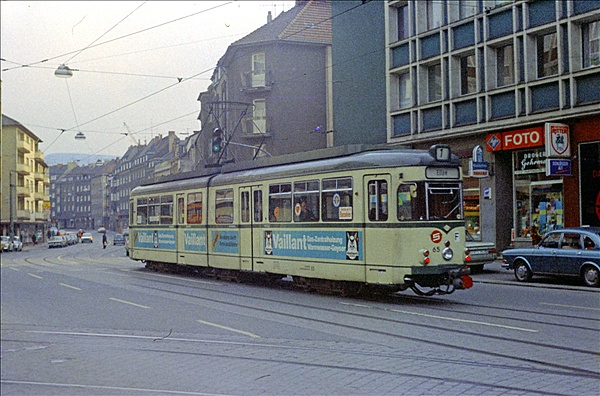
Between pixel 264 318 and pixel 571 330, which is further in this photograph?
pixel 264 318

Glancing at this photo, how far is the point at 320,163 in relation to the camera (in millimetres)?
16625

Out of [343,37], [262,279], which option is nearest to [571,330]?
[262,279]

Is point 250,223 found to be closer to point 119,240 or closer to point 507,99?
point 507,99

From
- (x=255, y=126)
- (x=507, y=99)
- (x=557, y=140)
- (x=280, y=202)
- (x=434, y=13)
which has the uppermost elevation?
(x=434, y=13)

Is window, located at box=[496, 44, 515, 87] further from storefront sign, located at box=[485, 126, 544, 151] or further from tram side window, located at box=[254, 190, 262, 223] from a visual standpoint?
tram side window, located at box=[254, 190, 262, 223]

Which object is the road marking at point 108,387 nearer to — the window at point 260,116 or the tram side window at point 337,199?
the tram side window at point 337,199

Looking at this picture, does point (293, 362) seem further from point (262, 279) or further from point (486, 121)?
point (486, 121)

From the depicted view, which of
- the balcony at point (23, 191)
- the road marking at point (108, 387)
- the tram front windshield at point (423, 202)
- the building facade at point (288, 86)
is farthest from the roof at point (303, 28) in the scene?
the road marking at point (108, 387)

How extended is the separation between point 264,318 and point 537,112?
14822 mm

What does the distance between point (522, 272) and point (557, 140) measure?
18.1 feet

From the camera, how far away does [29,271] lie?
73.6 feet

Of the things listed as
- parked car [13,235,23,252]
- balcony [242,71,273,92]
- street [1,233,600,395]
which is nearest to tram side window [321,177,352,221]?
street [1,233,600,395]

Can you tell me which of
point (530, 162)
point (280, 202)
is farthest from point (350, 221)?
point (530, 162)

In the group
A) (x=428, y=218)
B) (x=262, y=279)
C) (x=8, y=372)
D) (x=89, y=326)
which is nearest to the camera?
(x=8, y=372)
